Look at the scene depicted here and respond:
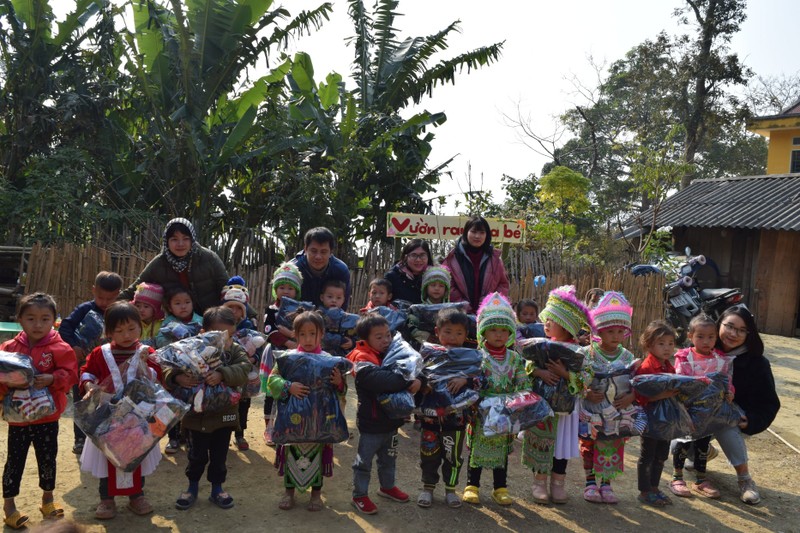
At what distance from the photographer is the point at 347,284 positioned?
15.9ft

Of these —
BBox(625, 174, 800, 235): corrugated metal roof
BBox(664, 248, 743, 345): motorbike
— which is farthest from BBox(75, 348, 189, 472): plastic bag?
BBox(625, 174, 800, 235): corrugated metal roof

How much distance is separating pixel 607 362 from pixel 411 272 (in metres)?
1.64

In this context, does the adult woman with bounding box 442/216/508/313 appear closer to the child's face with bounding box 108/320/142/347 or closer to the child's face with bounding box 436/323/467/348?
the child's face with bounding box 436/323/467/348

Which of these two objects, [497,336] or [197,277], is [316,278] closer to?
[197,277]

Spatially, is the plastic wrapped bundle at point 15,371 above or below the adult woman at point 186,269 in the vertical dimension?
below

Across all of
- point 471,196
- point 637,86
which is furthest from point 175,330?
point 637,86

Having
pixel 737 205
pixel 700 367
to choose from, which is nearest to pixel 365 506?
pixel 700 367

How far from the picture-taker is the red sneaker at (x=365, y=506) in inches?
153

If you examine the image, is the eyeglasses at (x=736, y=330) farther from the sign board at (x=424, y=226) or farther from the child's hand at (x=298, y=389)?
the sign board at (x=424, y=226)

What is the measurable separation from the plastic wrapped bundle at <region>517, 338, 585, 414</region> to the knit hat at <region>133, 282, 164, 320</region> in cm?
242

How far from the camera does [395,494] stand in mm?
4062

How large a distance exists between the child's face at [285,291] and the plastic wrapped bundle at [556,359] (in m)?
1.62

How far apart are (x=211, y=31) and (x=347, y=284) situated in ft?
22.6

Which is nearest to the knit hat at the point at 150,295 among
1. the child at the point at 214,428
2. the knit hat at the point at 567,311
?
the child at the point at 214,428
